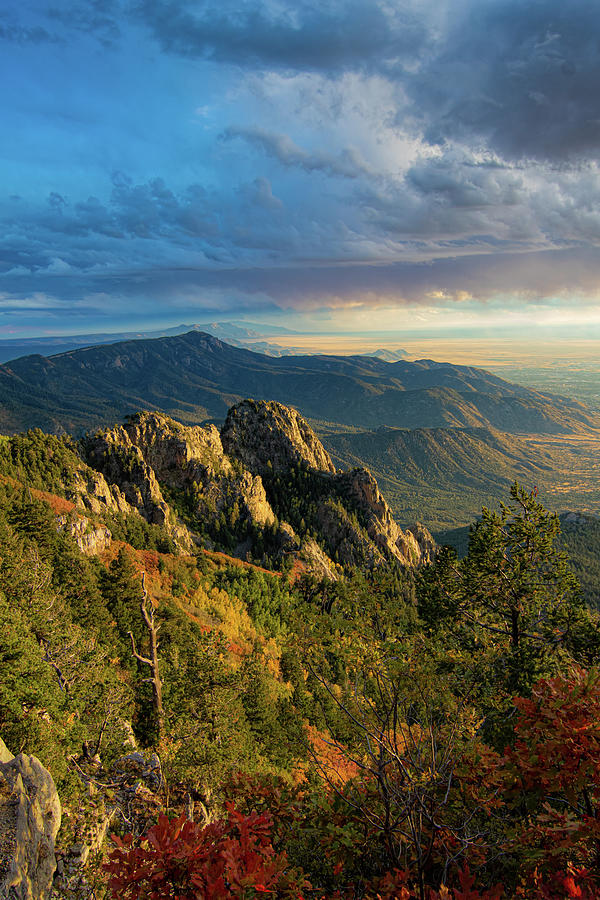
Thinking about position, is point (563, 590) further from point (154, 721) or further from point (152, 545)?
point (152, 545)

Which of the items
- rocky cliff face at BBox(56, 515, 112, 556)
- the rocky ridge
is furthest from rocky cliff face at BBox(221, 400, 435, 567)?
rocky cliff face at BBox(56, 515, 112, 556)

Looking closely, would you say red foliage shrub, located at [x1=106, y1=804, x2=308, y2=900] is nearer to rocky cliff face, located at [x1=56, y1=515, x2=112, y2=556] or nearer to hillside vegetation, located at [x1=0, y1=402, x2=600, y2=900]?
hillside vegetation, located at [x1=0, y1=402, x2=600, y2=900]

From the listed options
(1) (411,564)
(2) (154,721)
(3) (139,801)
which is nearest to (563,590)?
(3) (139,801)

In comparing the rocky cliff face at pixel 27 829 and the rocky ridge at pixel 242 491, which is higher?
the rocky cliff face at pixel 27 829

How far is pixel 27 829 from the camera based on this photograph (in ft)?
42.4

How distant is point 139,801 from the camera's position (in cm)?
2006

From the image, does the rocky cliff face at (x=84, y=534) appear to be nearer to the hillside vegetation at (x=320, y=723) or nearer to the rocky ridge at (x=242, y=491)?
the hillside vegetation at (x=320, y=723)

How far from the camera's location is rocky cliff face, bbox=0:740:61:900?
11.7m

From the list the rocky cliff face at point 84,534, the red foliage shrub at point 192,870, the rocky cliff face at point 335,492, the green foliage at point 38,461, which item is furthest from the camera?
the rocky cliff face at point 335,492

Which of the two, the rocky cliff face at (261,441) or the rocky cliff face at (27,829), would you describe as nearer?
the rocky cliff face at (27,829)

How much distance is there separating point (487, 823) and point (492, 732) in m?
8.62

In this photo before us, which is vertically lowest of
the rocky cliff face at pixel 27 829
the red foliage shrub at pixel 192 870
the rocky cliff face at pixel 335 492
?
the rocky cliff face at pixel 335 492

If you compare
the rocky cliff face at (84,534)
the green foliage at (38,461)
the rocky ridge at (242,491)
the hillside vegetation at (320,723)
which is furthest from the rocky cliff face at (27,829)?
the green foliage at (38,461)

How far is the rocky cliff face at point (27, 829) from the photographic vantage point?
1168 cm
